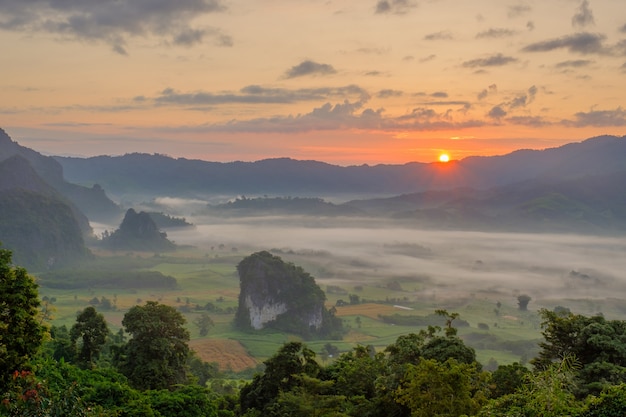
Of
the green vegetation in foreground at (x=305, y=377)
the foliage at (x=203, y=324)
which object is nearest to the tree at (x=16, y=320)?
the green vegetation in foreground at (x=305, y=377)

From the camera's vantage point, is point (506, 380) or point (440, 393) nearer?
point (440, 393)

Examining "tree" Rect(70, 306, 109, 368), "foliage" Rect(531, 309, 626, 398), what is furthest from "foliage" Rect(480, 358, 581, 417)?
"tree" Rect(70, 306, 109, 368)

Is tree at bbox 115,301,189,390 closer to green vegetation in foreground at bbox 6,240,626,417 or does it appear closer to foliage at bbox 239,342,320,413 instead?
green vegetation in foreground at bbox 6,240,626,417

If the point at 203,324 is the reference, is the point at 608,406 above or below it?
above

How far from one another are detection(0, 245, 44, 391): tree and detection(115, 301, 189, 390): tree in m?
17.5

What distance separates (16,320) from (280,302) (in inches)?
5815

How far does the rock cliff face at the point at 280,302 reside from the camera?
161625 mm

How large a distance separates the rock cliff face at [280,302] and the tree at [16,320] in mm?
138224

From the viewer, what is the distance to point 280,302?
167625 millimetres

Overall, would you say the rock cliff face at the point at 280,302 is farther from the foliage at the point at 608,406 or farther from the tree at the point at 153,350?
the foliage at the point at 608,406

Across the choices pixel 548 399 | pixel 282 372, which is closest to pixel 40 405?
pixel 548 399

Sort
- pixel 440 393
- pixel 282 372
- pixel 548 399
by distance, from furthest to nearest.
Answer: pixel 282 372
pixel 440 393
pixel 548 399

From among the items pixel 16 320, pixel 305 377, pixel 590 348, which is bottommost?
pixel 305 377

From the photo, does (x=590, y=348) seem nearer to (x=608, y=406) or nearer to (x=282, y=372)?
(x=608, y=406)
